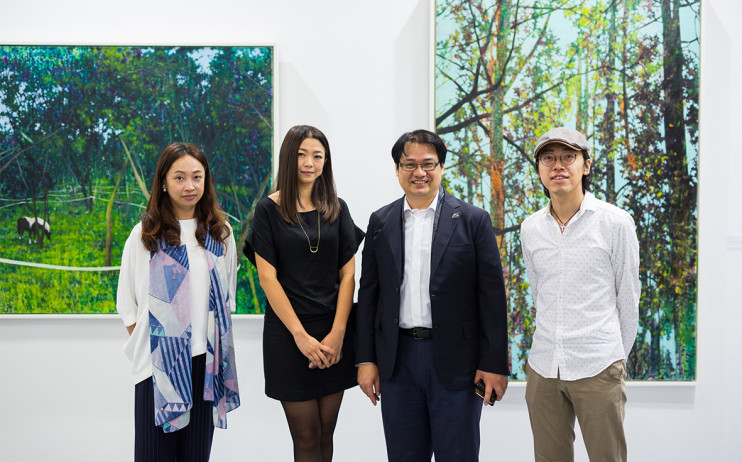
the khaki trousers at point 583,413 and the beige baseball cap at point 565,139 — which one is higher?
the beige baseball cap at point 565,139

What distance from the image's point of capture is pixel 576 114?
8.52 ft

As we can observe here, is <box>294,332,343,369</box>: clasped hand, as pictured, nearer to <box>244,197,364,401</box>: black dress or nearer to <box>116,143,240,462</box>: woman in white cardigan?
<box>244,197,364,401</box>: black dress

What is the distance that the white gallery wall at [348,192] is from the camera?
2633mm

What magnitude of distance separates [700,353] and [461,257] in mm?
1771

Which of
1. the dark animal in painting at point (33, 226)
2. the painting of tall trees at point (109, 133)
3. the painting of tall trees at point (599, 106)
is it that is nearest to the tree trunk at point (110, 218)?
the painting of tall trees at point (109, 133)

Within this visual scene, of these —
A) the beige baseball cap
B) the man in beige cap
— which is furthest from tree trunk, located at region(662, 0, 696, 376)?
the beige baseball cap

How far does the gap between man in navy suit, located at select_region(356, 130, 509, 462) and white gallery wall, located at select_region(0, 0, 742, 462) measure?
87 centimetres

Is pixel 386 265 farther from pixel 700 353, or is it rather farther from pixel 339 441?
pixel 700 353

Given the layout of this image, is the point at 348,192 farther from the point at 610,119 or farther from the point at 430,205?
the point at 610,119

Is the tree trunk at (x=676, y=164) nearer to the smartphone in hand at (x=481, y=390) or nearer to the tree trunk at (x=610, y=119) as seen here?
the tree trunk at (x=610, y=119)

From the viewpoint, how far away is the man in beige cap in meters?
1.74

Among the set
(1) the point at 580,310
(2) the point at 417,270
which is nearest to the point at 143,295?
(2) the point at 417,270

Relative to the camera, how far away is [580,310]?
69.8 inches

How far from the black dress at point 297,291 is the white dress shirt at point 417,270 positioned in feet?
1.07
